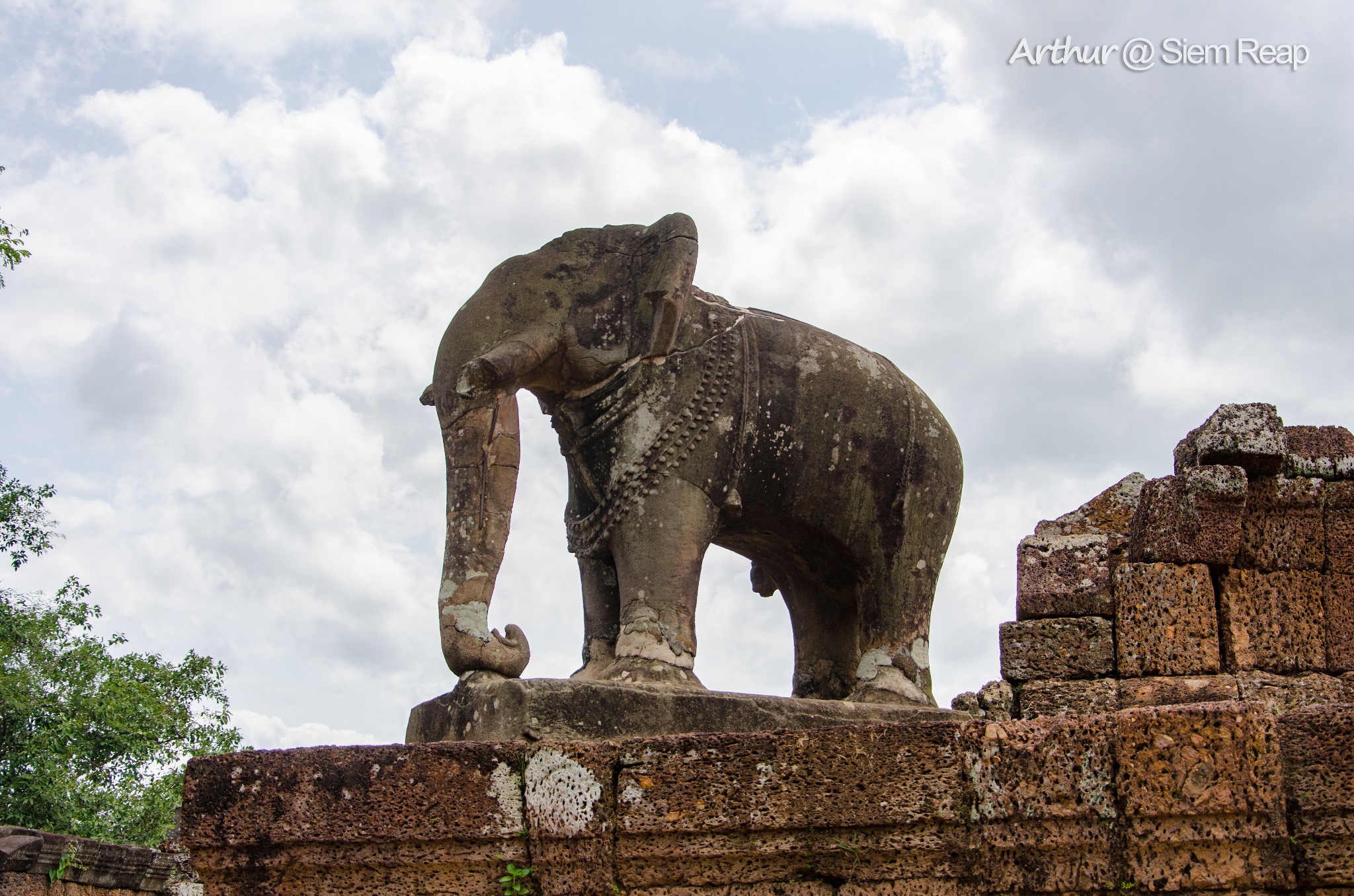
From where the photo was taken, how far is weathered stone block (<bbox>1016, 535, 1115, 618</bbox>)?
6090 mm

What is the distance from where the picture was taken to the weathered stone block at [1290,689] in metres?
5.74

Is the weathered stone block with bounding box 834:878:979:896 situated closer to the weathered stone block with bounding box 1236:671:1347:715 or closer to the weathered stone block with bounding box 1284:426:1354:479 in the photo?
the weathered stone block with bounding box 1236:671:1347:715

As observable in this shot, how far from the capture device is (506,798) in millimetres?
4574

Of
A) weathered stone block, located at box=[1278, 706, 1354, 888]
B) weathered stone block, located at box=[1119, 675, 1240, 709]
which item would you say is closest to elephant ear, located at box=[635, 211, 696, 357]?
weathered stone block, located at box=[1119, 675, 1240, 709]

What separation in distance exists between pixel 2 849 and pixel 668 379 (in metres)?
9.00

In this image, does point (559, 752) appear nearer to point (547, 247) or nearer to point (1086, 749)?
point (1086, 749)

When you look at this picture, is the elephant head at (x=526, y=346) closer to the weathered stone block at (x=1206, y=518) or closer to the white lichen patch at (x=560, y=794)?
the white lichen patch at (x=560, y=794)

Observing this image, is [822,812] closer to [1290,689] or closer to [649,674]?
[649,674]

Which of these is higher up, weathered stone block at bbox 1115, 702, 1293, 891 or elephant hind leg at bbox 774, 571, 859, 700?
elephant hind leg at bbox 774, 571, 859, 700

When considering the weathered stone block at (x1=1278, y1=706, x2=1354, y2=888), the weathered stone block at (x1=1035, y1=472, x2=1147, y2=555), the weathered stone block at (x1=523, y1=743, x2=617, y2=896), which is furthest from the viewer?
the weathered stone block at (x1=1035, y1=472, x2=1147, y2=555)

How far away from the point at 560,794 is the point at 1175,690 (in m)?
2.78

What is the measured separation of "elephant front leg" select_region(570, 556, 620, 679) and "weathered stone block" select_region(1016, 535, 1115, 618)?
1.90m

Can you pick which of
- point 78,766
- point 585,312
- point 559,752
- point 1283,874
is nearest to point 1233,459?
point 1283,874

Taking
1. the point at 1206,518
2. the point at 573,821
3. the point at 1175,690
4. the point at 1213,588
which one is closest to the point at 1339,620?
the point at 1213,588
